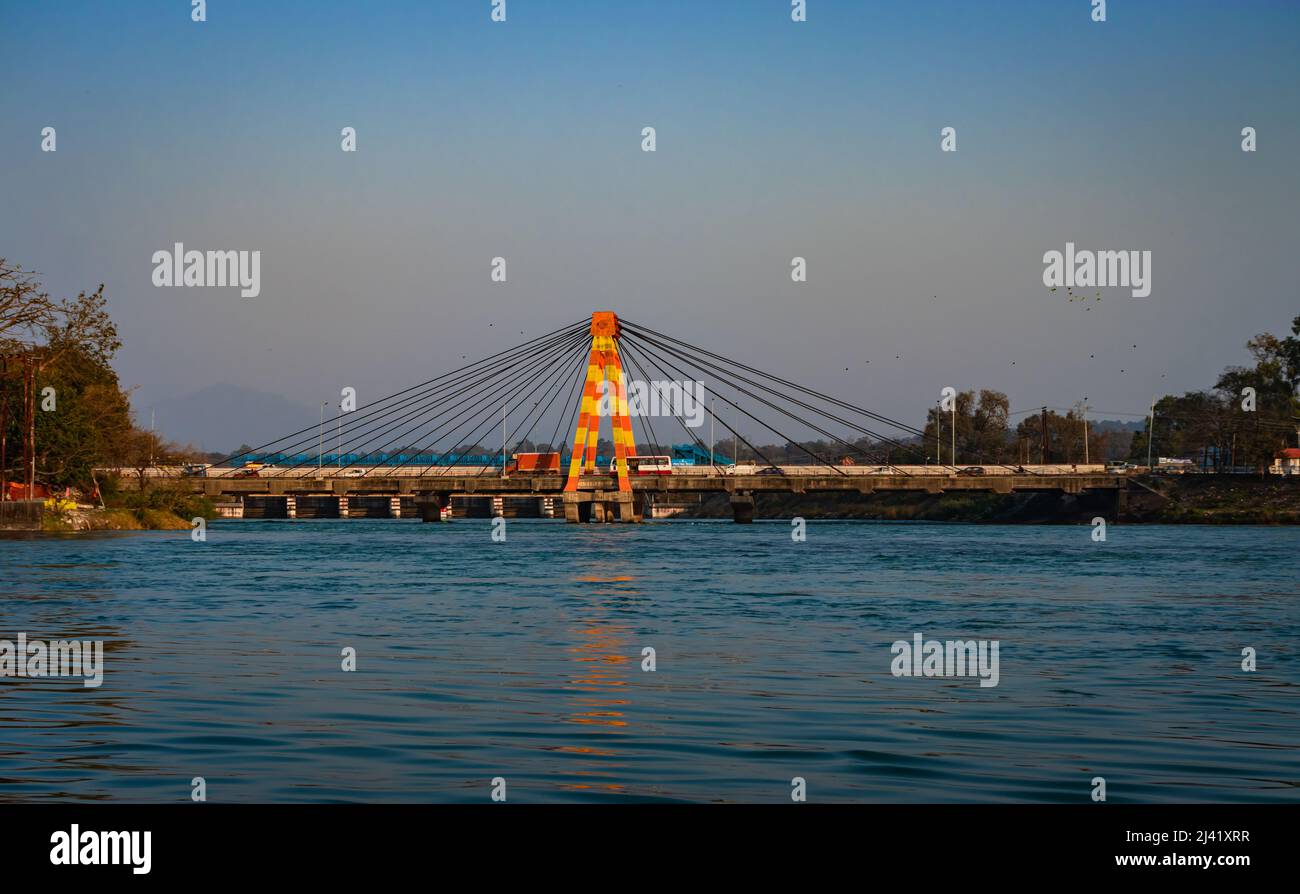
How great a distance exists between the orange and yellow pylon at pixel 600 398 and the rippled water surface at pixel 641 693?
6284 centimetres

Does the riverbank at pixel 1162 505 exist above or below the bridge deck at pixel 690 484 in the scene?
below

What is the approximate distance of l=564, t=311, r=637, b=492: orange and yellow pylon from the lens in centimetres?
10244

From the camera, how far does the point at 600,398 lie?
10306cm

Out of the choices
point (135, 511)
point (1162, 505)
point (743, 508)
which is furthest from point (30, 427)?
point (1162, 505)

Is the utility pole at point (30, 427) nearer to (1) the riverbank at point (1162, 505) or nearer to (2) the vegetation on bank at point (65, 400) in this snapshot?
(2) the vegetation on bank at point (65, 400)

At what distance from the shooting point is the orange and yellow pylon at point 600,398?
336ft

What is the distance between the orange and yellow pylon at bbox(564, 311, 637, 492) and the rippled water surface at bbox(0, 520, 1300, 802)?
62.8 m

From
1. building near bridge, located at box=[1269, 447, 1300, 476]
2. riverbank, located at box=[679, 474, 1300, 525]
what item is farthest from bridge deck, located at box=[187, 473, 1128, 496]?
building near bridge, located at box=[1269, 447, 1300, 476]

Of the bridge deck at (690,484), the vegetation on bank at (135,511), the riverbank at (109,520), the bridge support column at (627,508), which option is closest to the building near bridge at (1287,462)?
the bridge deck at (690,484)

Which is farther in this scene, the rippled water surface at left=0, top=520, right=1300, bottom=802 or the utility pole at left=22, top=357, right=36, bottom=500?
the utility pole at left=22, top=357, right=36, bottom=500

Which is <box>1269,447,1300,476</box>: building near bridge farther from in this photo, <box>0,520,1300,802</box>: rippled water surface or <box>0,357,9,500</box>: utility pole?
<box>0,357,9,500</box>: utility pole

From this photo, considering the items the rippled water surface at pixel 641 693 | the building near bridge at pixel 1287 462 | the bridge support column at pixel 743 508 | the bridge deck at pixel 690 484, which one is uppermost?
the building near bridge at pixel 1287 462

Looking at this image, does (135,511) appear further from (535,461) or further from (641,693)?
(535,461)
